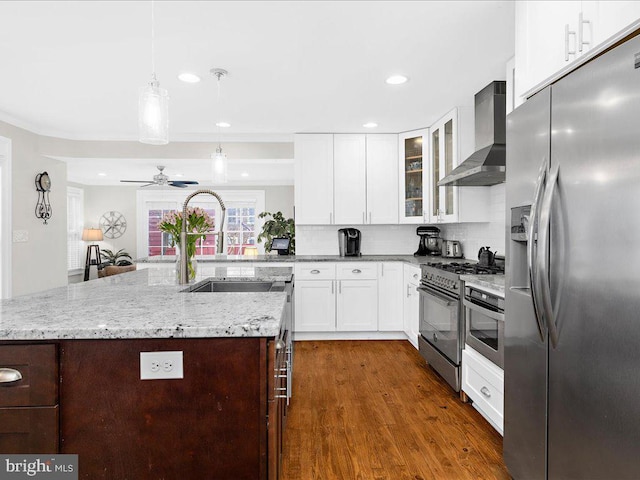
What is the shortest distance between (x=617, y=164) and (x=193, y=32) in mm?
2207

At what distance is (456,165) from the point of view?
11.8ft

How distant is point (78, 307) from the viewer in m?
1.43

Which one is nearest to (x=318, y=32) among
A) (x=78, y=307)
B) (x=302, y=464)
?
(x=78, y=307)

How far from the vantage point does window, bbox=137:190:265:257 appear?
27.0 feet

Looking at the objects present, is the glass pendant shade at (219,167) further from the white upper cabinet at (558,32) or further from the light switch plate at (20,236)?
the light switch plate at (20,236)

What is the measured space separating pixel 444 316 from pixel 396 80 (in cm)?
182

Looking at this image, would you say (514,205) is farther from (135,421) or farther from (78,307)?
(78,307)

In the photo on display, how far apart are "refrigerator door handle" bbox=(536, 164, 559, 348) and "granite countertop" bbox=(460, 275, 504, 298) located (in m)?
0.64

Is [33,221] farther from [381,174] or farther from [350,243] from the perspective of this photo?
[381,174]

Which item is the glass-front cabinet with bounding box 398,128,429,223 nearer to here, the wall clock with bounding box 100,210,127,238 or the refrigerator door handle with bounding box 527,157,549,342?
the refrigerator door handle with bounding box 527,157,549,342

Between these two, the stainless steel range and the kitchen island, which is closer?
the kitchen island

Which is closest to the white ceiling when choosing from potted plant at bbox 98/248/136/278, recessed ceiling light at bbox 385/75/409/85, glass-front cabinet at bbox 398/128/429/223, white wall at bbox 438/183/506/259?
recessed ceiling light at bbox 385/75/409/85

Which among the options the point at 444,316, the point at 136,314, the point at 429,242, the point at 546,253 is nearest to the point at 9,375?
the point at 136,314

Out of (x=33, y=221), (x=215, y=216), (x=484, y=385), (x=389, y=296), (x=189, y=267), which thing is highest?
(x=215, y=216)
